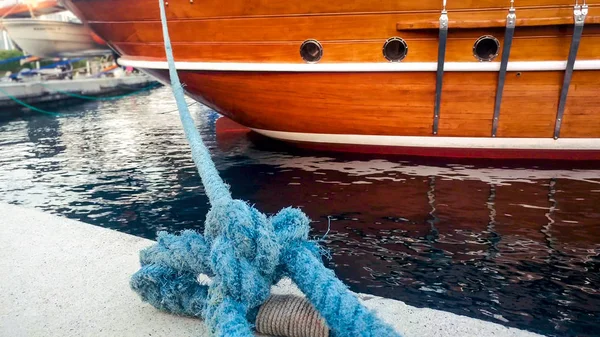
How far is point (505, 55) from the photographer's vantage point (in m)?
5.44

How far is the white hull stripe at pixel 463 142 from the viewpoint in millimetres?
5922

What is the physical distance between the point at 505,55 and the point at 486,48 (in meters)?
0.29

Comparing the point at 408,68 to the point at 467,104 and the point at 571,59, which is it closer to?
the point at 467,104

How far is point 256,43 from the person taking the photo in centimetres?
609

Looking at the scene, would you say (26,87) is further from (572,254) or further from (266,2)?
(572,254)

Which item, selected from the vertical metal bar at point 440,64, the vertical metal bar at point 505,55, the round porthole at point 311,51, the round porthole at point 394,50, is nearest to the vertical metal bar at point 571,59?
the vertical metal bar at point 505,55

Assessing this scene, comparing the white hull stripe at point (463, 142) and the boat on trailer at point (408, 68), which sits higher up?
the boat on trailer at point (408, 68)

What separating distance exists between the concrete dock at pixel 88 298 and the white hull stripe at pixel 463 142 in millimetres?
4035

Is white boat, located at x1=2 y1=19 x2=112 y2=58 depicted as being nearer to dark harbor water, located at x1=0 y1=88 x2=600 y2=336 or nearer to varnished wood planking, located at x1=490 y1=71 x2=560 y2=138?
dark harbor water, located at x1=0 y1=88 x2=600 y2=336

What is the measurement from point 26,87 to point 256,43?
12.5 m

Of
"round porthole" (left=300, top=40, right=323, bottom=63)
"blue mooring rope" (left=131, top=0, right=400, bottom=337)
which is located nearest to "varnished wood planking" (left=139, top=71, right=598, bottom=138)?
"round porthole" (left=300, top=40, right=323, bottom=63)

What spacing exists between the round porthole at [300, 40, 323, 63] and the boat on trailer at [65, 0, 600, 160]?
0.01 meters

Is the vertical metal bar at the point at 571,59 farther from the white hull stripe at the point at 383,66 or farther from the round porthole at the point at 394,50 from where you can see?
the round porthole at the point at 394,50

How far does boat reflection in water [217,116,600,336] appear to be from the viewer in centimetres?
290
